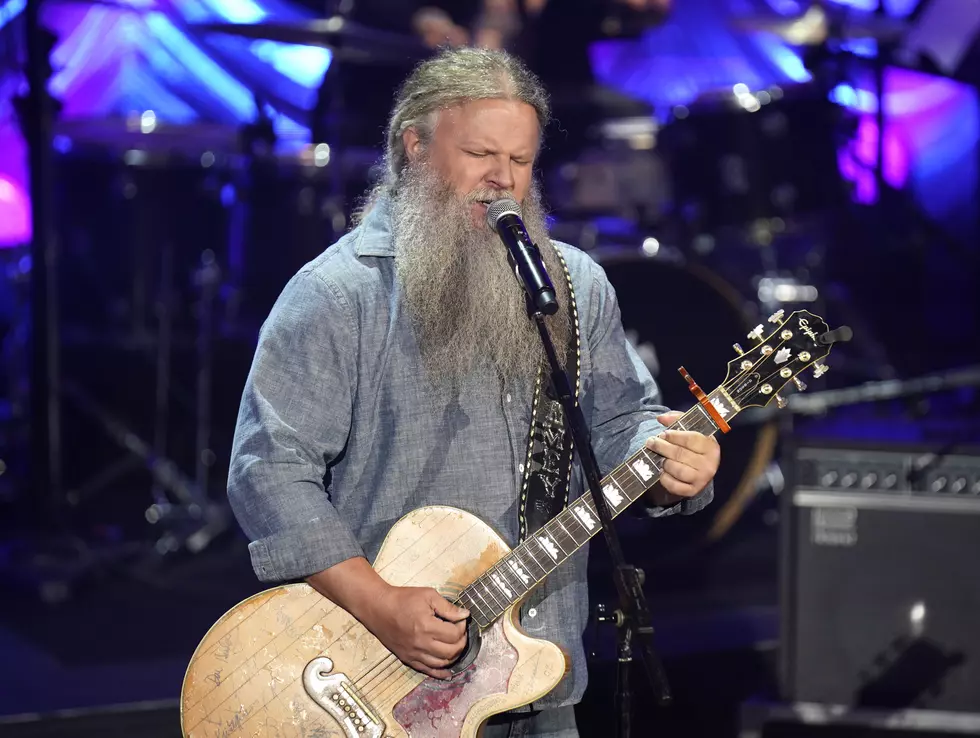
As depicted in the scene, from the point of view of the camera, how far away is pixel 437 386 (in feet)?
8.68

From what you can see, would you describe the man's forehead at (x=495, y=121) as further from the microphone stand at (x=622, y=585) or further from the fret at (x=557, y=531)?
the fret at (x=557, y=531)

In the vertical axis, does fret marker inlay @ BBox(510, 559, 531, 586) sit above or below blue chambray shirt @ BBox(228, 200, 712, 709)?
below

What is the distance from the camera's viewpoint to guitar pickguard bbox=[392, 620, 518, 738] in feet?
7.90

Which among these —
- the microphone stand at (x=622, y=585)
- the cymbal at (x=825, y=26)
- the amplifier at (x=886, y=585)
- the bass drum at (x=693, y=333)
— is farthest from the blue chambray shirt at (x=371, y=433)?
the cymbal at (x=825, y=26)

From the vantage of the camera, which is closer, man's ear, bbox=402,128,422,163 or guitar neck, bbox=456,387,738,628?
guitar neck, bbox=456,387,738,628

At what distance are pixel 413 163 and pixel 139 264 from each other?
4.66m

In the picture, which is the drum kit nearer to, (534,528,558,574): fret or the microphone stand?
(534,528,558,574): fret

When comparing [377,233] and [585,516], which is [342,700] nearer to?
[585,516]

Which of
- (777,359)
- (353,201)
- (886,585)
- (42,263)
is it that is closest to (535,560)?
(777,359)

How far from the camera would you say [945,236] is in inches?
272

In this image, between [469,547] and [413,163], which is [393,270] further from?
[469,547]

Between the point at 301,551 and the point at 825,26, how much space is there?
4863 millimetres

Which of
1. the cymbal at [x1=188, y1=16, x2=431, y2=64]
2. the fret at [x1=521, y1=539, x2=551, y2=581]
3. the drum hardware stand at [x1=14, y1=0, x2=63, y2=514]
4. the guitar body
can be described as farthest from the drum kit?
the guitar body

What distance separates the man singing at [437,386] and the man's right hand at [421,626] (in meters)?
0.01
